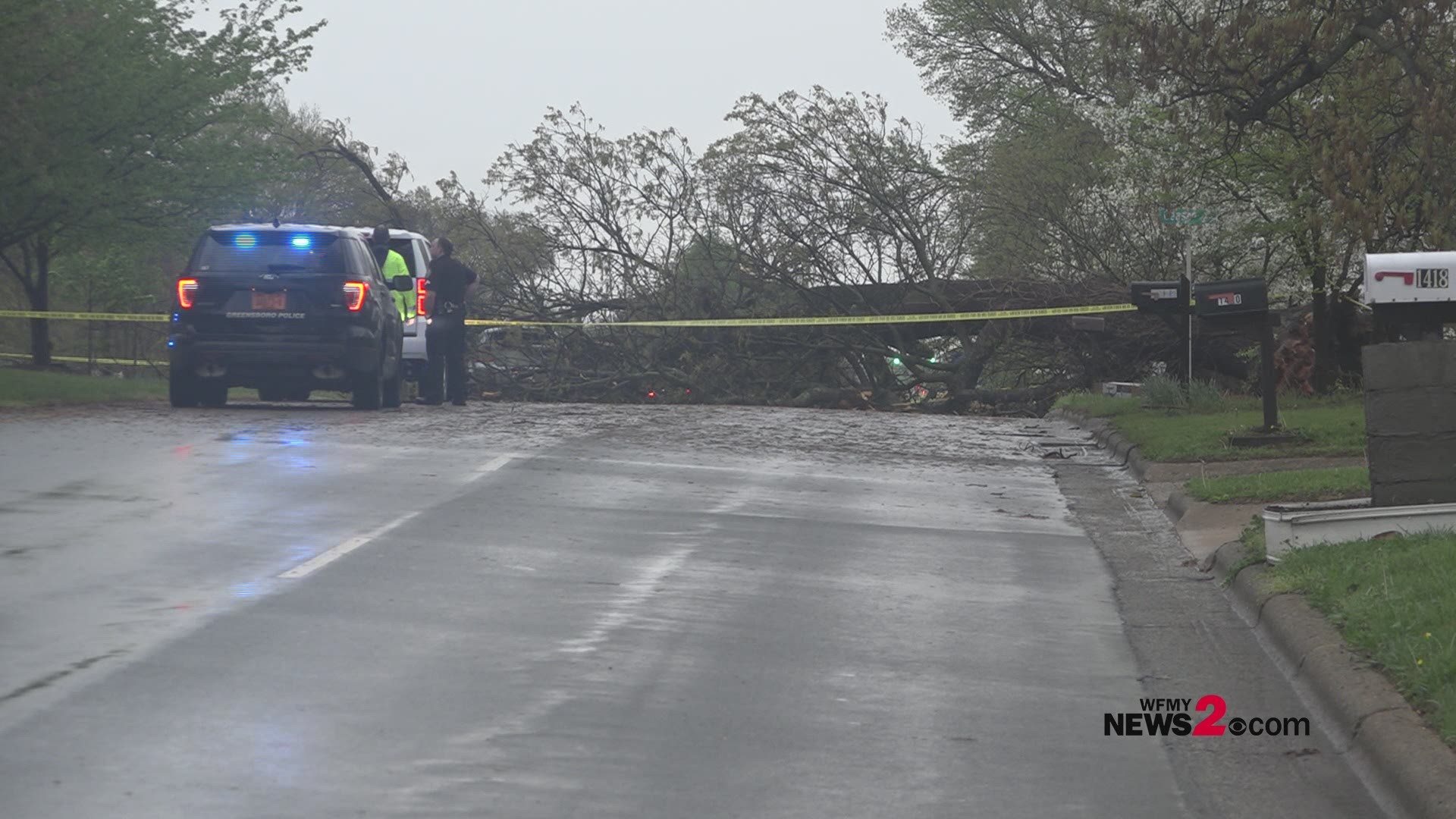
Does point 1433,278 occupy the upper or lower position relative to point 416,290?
lower

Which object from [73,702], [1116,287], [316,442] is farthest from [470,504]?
[1116,287]

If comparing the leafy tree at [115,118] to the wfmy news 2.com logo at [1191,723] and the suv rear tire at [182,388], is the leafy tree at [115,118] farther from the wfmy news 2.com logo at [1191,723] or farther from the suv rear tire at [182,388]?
the wfmy news 2.com logo at [1191,723]

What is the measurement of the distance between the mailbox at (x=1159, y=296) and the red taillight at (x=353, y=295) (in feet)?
26.9

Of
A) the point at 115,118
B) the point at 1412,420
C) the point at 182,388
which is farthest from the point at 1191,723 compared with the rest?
the point at 115,118

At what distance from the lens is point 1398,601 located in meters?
8.58

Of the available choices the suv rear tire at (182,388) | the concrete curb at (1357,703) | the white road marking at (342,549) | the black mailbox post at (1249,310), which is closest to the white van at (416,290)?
the suv rear tire at (182,388)

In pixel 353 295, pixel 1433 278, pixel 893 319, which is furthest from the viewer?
pixel 893 319

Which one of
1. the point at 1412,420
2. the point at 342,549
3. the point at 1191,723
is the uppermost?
the point at 1412,420

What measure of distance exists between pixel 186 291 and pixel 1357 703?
50.0 feet

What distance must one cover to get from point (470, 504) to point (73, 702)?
6.02 metres

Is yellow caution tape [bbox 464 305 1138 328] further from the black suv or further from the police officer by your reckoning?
the black suv

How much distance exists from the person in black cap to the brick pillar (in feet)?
47.0

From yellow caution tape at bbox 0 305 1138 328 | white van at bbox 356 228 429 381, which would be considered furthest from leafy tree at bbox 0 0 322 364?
white van at bbox 356 228 429 381

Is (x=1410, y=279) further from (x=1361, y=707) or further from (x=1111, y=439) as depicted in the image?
(x=1111, y=439)
